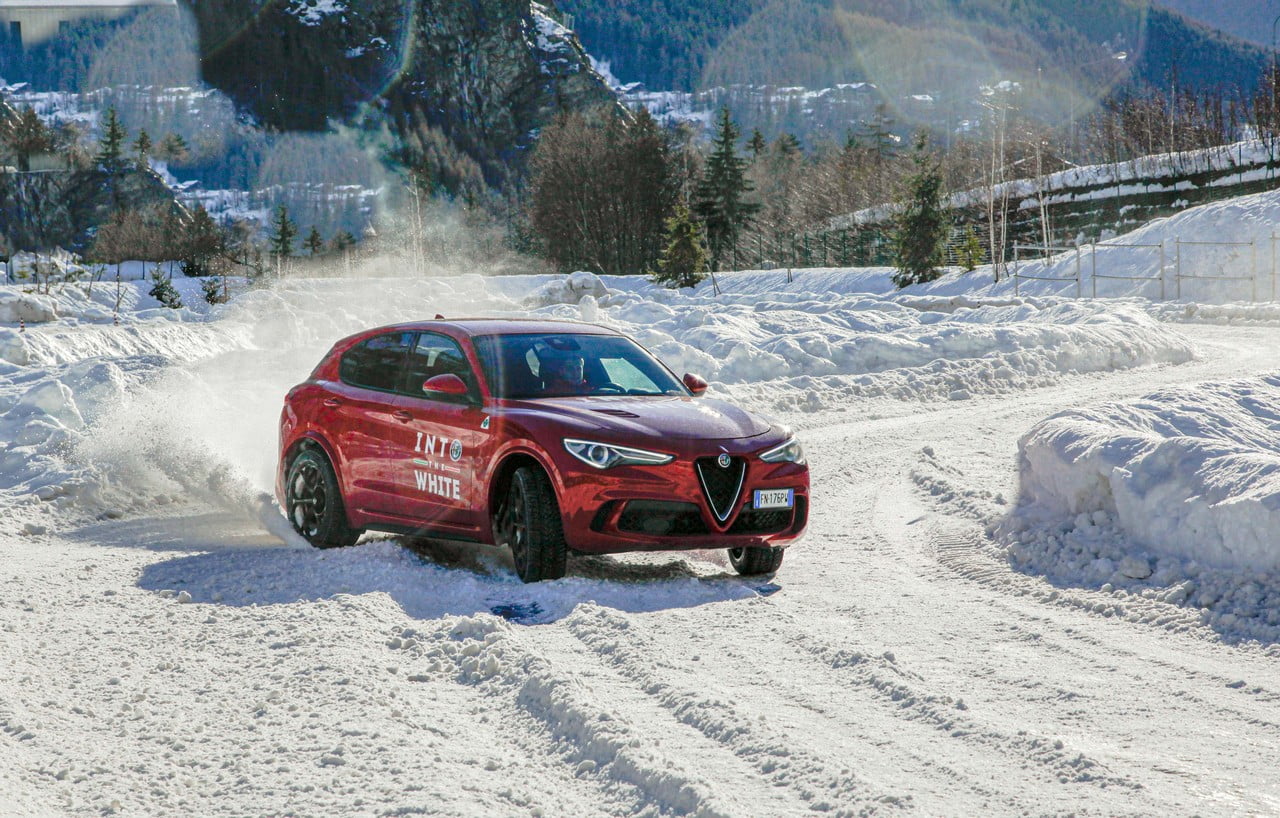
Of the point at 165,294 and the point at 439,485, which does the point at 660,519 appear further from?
the point at 165,294

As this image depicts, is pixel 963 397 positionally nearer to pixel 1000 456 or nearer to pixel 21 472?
pixel 1000 456

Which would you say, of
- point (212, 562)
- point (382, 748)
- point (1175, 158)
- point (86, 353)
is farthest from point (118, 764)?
point (1175, 158)

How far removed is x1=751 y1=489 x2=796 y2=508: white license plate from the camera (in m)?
7.67

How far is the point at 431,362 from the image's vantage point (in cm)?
859

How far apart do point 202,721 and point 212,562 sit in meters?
3.52

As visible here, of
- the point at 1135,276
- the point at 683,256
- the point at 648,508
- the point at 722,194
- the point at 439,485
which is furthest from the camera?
the point at 722,194

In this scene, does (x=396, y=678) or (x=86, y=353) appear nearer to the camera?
(x=396, y=678)

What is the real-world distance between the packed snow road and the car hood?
0.88m

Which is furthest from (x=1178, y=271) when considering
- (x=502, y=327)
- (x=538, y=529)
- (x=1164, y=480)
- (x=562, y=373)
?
(x=538, y=529)

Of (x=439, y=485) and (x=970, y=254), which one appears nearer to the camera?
(x=439, y=485)

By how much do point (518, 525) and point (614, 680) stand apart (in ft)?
6.97

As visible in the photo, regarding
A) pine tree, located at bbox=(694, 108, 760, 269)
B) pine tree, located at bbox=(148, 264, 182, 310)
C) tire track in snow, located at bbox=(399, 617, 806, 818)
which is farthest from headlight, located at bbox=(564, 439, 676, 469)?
pine tree, located at bbox=(694, 108, 760, 269)

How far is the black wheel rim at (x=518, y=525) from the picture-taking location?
24.7 ft

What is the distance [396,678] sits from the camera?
5754 millimetres
